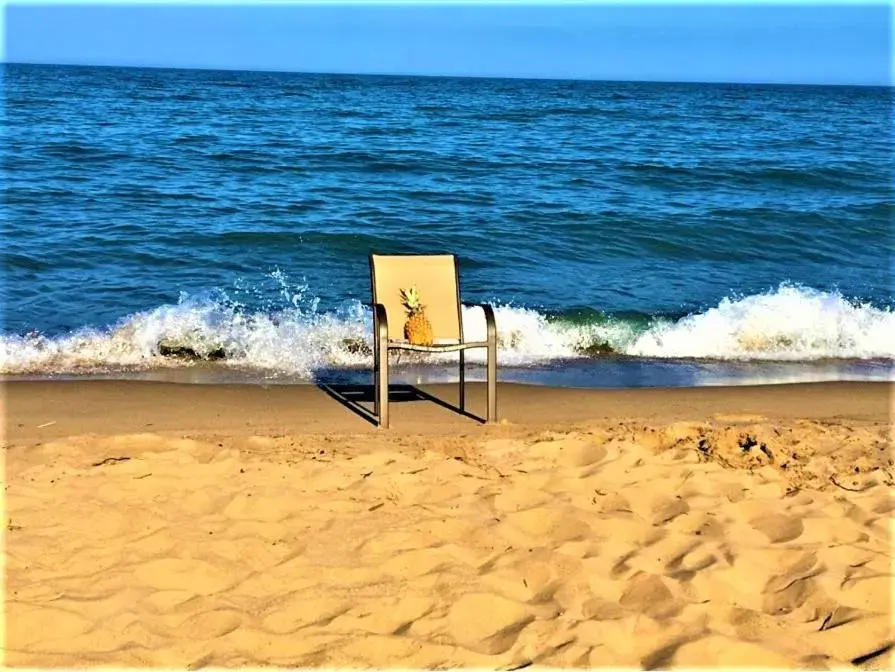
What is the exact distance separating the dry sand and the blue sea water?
7.13 feet

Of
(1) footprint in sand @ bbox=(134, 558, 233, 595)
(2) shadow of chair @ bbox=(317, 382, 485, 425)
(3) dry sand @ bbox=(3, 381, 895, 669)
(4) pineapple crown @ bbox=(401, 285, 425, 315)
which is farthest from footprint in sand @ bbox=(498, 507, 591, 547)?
(4) pineapple crown @ bbox=(401, 285, 425, 315)

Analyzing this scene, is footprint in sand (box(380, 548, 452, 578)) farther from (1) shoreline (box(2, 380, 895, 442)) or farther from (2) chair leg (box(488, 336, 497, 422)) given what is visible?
(2) chair leg (box(488, 336, 497, 422))

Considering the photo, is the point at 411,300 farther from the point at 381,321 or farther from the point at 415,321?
the point at 381,321

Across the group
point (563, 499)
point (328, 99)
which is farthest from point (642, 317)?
point (328, 99)

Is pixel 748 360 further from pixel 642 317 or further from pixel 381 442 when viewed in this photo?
pixel 381 442

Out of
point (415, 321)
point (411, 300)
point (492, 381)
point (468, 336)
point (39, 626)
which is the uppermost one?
point (411, 300)

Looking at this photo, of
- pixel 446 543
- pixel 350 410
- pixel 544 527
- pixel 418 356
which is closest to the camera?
pixel 446 543

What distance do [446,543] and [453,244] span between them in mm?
8848

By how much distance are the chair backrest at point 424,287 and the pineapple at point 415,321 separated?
56 mm

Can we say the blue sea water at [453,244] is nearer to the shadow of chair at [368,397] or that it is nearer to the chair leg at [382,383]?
the shadow of chair at [368,397]

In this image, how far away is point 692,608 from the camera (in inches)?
138

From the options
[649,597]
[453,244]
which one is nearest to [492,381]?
[649,597]

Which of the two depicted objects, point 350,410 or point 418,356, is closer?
point 350,410

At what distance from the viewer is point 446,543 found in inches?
159
